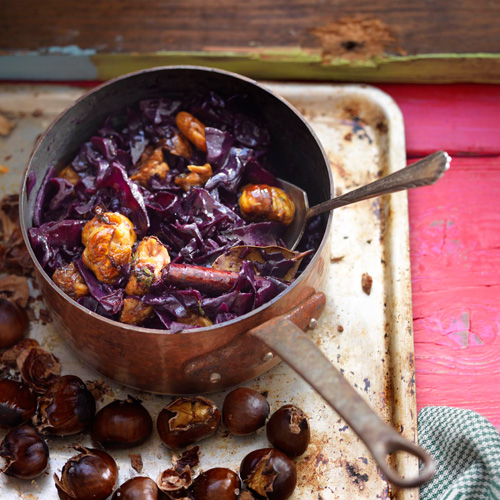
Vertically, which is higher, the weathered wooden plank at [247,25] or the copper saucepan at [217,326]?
the weathered wooden plank at [247,25]

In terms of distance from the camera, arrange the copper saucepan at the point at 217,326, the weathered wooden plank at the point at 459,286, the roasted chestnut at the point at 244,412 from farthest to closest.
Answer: the weathered wooden plank at the point at 459,286, the roasted chestnut at the point at 244,412, the copper saucepan at the point at 217,326

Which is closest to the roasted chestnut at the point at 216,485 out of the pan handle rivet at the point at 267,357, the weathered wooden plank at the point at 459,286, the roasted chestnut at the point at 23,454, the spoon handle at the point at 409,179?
the pan handle rivet at the point at 267,357

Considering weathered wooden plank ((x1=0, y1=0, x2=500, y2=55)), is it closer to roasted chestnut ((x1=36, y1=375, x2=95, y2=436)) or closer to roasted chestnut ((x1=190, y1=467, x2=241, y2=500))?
roasted chestnut ((x1=36, y1=375, x2=95, y2=436))

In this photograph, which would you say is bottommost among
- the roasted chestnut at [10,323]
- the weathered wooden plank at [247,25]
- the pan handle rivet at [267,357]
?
the roasted chestnut at [10,323]

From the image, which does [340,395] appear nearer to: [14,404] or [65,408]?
[65,408]

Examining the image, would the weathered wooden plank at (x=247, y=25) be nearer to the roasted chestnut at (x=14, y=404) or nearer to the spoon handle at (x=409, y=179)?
the spoon handle at (x=409, y=179)

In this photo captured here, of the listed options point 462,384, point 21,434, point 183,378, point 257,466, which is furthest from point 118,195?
point 462,384

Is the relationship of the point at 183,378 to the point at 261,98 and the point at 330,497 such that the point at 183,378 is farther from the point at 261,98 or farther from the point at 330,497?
the point at 261,98
